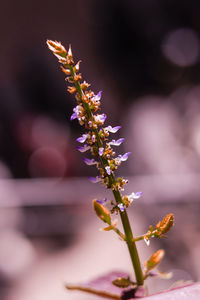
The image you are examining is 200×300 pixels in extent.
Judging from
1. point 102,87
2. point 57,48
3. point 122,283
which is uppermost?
point 102,87

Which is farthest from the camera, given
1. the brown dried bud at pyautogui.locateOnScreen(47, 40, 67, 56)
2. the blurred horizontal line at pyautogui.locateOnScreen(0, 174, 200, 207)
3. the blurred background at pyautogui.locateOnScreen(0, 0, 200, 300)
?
the blurred background at pyautogui.locateOnScreen(0, 0, 200, 300)

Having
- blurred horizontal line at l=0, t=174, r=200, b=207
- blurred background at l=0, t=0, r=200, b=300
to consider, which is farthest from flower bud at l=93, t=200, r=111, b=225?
blurred background at l=0, t=0, r=200, b=300

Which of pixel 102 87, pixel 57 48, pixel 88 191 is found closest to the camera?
pixel 57 48

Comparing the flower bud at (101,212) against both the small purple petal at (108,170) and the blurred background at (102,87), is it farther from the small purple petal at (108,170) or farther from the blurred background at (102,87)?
the blurred background at (102,87)

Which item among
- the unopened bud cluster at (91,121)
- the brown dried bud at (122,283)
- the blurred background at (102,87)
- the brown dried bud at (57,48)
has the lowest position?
the brown dried bud at (122,283)

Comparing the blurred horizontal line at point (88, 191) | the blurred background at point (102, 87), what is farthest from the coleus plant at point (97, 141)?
the blurred background at point (102, 87)

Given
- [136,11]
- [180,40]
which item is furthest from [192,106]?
[136,11]

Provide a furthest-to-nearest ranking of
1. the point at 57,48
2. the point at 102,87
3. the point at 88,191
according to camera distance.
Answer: the point at 102,87 → the point at 88,191 → the point at 57,48

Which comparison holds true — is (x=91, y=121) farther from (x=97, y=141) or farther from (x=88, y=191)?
(x=88, y=191)

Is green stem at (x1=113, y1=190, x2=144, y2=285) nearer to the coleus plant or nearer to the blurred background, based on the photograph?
the coleus plant

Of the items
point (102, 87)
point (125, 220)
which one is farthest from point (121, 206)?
point (102, 87)

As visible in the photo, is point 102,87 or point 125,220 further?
point 102,87

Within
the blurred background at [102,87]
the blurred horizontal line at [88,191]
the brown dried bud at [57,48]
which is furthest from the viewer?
the blurred background at [102,87]
